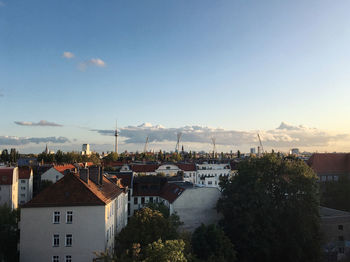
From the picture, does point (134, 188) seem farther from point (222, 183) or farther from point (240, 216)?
point (240, 216)

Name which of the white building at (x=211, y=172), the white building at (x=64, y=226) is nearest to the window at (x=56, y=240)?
the white building at (x=64, y=226)

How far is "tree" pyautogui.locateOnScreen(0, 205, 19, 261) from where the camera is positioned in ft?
106

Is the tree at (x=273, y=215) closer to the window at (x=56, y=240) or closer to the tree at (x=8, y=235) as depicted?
the window at (x=56, y=240)

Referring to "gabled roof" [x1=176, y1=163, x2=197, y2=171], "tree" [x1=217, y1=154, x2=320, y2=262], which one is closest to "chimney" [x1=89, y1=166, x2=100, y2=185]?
"tree" [x1=217, y1=154, x2=320, y2=262]

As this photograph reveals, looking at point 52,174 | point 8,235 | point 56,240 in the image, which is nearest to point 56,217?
point 56,240

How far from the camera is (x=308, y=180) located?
39.8 meters

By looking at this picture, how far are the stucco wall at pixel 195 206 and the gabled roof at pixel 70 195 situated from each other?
41.5 ft

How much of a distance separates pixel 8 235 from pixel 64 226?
959 cm

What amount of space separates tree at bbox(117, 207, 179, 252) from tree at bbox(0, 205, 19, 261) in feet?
41.6

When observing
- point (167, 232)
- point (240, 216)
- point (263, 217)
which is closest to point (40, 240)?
point (167, 232)

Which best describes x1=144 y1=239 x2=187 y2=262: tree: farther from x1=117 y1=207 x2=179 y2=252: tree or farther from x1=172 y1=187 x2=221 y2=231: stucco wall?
x1=172 y1=187 x2=221 y2=231: stucco wall

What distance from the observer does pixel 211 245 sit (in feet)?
106

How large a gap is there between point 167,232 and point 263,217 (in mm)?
14997

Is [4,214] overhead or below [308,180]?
below
